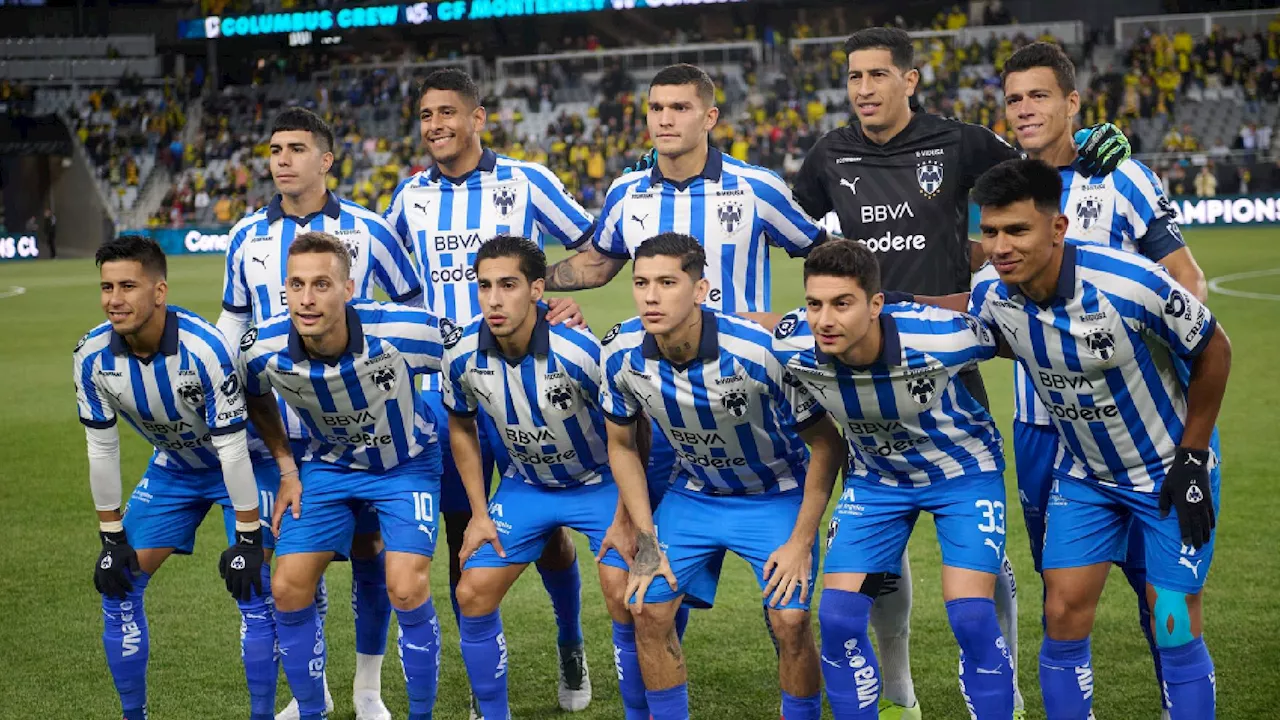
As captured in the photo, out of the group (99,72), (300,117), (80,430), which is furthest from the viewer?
(99,72)

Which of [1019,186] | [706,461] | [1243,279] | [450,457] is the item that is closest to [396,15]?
[1243,279]

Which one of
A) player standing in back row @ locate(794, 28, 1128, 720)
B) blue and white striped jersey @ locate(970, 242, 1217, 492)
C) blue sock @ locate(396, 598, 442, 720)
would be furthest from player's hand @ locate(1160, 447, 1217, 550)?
blue sock @ locate(396, 598, 442, 720)

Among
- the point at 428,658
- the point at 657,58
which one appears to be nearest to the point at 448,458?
the point at 428,658

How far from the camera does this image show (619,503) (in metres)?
5.06

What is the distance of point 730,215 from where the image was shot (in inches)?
219

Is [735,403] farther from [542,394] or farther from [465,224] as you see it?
[465,224]

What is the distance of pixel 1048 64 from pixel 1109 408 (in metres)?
1.42

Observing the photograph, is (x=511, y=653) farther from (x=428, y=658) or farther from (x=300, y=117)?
(x=300, y=117)

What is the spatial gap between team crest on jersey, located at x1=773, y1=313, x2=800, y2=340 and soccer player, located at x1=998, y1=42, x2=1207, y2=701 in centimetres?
91

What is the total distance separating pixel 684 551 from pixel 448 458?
4.88 feet

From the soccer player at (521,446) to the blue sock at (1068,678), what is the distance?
1524 mm

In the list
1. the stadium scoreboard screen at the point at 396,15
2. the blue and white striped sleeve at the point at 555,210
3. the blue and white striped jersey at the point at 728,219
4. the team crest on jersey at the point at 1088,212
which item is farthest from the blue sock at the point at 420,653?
the stadium scoreboard screen at the point at 396,15

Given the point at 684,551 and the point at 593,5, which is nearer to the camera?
the point at 684,551

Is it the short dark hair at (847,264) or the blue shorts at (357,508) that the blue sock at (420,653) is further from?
the short dark hair at (847,264)
